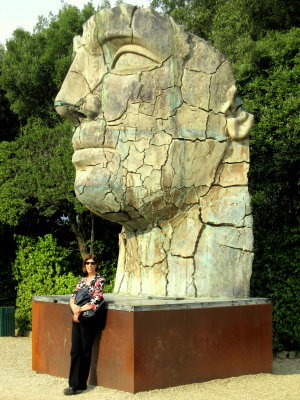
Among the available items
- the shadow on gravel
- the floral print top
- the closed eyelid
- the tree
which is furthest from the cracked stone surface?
the tree

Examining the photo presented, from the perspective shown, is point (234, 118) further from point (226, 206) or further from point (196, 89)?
point (226, 206)

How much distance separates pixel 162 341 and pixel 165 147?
1843 millimetres

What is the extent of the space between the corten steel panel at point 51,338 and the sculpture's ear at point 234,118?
2395 mm

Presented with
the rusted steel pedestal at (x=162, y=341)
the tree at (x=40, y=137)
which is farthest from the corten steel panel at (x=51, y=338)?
the tree at (x=40, y=137)

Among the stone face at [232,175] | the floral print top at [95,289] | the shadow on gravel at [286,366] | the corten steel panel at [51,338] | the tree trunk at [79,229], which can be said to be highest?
the stone face at [232,175]

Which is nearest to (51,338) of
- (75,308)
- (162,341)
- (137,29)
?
(75,308)

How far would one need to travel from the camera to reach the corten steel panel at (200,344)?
527 centimetres

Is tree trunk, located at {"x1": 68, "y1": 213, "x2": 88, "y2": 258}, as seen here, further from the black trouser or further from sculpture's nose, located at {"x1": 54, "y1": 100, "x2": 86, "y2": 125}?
the black trouser

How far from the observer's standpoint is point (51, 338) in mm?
6109

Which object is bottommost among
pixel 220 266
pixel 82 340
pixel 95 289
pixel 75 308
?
pixel 82 340

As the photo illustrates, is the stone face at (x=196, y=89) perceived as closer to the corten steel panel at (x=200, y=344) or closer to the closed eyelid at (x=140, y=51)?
the closed eyelid at (x=140, y=51)

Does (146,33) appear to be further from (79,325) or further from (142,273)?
(79,325)

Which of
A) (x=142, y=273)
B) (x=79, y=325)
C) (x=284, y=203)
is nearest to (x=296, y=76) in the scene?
(x=284, y=203)

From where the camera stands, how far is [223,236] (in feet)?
19.9
